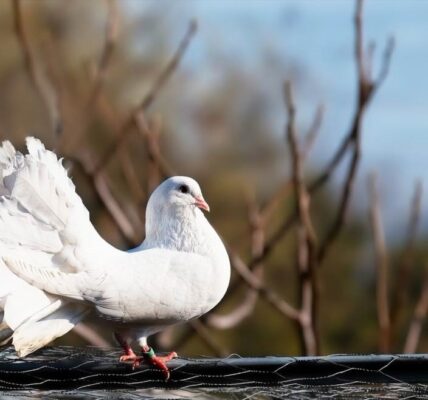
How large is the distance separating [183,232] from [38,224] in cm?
23

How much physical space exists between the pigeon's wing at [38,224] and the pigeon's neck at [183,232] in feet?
0.43

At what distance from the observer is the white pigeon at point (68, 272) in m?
1.46

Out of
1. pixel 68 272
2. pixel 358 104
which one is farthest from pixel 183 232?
pixel 358 104

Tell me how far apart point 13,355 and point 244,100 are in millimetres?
3732

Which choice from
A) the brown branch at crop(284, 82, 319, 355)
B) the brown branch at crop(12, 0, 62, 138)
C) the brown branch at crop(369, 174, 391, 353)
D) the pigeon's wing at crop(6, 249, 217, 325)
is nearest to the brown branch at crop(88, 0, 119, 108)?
the brown branch at crop(12, 0, 62, 138)

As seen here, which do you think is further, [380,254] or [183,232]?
[380,254]

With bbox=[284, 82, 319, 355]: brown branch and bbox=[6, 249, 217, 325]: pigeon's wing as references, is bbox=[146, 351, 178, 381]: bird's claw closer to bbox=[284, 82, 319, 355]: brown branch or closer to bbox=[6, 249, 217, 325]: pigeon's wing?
bbox=[6, 249, 217, 325]: pigeon's wing

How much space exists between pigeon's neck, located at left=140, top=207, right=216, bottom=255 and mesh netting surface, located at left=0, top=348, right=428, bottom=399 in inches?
7.3

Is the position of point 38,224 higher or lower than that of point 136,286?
higher

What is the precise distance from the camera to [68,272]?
1504mm

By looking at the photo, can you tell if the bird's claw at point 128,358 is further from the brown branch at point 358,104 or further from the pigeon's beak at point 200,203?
the brown branch at point 358,104

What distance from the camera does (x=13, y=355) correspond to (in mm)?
1710

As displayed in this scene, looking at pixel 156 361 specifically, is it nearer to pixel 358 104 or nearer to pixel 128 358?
pixel 128 358

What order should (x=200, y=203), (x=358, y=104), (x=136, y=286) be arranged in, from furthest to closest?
(x=358, y=104) < (x=200, y=203) < (x=136, y=286)
